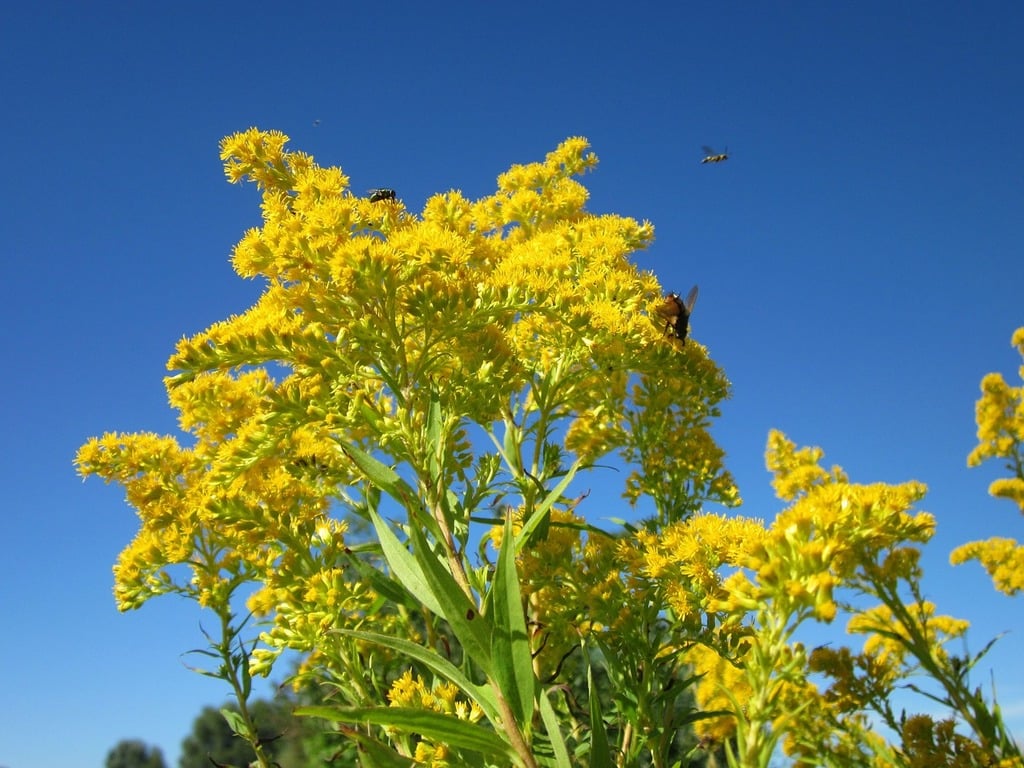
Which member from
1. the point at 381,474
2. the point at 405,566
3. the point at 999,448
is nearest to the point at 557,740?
the point at 405,566

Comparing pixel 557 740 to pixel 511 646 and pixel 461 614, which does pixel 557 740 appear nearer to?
pixel 511 646

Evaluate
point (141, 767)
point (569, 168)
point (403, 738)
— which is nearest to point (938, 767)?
point (403, 738)

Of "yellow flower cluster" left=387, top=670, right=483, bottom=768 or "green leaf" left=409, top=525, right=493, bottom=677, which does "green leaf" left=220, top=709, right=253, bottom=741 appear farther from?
"green leaf" left=409, top=525, right=493, bottom=677

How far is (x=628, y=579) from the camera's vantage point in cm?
244

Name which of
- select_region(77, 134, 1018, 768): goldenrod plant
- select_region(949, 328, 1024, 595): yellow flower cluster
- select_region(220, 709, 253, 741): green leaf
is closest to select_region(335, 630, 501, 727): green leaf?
select_region(77, 134, 1018, 768): goldenrod plant

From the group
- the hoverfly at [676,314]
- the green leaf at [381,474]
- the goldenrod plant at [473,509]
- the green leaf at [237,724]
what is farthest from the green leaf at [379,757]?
the hoverfly at [676,314]

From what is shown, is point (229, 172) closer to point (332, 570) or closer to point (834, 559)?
point (332, 570)

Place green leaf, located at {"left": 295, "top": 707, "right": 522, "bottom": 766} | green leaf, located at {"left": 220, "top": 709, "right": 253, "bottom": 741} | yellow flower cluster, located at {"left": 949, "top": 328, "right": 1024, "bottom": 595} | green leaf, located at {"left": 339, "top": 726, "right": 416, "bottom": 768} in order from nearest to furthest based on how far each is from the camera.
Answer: green leaf, located at {"left": 295, "top": 707, "right": 522, "bottom": 766}, green leaf, located at {"left": 339, "top": 726, "right": 416, "bottom": 768}, green leaf, located at {"left": 220, "top": 709, "right": 253, "bottom": 741}, yellow flower cluster, located at {"left": 949, "top": 328, "right": 1024, "bottom": 595}

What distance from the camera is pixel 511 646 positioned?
1.65 m

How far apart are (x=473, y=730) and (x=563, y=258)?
66.1 inches

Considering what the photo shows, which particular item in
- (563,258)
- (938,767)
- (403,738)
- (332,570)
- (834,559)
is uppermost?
(563,258)

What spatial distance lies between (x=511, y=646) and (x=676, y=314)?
168cm

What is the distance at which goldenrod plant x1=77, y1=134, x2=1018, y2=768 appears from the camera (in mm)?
1683

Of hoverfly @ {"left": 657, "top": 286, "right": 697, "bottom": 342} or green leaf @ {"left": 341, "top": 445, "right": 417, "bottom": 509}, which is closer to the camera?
green leaf @ {"left": 341, "top": 445, "right": 417, "bottom": 509}
